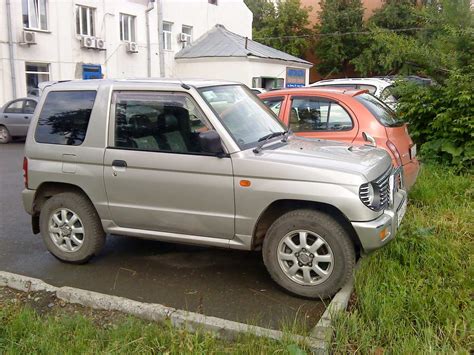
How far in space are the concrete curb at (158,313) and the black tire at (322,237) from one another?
0.76 m

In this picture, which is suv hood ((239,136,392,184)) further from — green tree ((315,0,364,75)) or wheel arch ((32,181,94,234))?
green tree ((315,0,364,75))

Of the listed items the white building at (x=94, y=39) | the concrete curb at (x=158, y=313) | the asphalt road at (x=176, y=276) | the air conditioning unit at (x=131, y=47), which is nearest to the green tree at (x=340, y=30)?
the white building at (x=94, y=39)

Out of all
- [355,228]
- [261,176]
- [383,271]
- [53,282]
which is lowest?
[53,282]

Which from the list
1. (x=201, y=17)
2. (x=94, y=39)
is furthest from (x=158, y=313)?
(x=201, y=17)

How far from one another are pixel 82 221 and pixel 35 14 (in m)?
17.2

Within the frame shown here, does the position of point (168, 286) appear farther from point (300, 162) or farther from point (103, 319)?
point (300, 162)

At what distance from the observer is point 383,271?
3.95 m

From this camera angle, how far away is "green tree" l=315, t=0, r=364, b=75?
133 feet

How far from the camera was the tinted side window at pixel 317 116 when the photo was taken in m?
5.96

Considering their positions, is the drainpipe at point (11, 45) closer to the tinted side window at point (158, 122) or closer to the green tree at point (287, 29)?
the tinted side window at point (158, 122)

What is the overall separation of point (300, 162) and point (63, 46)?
1891cm

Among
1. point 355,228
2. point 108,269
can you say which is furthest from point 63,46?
point 355,228

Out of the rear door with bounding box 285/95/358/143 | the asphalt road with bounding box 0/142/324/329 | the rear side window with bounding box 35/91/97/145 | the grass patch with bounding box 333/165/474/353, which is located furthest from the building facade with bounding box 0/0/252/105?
the grass patch with bounding box 333/165/474/353

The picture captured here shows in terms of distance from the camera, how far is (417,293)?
3559mm
